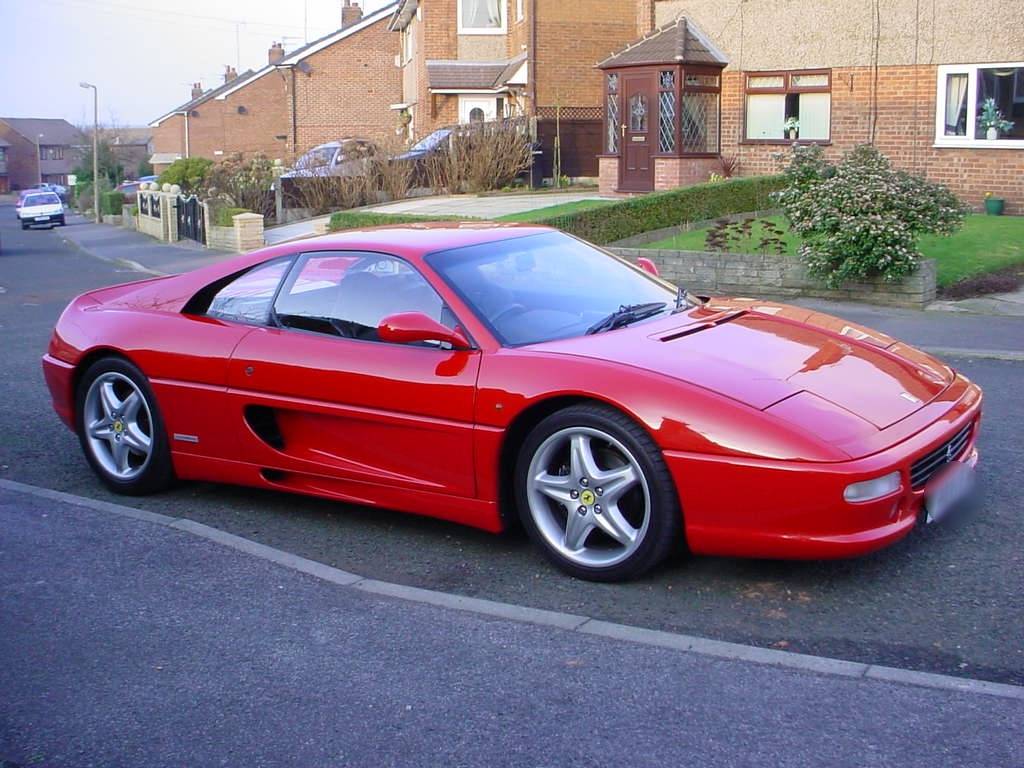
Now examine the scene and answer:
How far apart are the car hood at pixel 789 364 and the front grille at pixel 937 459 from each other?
0.18 m

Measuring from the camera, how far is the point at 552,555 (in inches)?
192

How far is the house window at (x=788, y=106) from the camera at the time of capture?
23.4 m

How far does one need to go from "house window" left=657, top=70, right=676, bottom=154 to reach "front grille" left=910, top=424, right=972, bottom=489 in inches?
785

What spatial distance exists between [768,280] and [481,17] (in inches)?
1019

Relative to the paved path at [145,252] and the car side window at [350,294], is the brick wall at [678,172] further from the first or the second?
the car side window at [350,294]

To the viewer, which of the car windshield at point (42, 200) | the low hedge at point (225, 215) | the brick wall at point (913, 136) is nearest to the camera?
the brick wall at point (913, 136)

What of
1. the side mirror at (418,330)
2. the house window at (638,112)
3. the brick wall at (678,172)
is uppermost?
the house window at (638,112)

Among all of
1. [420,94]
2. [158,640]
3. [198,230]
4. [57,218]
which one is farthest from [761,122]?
[57,218]

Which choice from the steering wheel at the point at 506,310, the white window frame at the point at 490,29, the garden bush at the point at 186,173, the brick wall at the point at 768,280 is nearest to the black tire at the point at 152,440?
the steering wheel at the point at 506,310

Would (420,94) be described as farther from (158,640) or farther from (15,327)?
(158,640)

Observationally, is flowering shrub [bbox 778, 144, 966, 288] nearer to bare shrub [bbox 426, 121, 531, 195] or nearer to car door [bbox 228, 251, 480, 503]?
car door [bbox 228, 251, 480, 503]

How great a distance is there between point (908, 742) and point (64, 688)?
2.57m

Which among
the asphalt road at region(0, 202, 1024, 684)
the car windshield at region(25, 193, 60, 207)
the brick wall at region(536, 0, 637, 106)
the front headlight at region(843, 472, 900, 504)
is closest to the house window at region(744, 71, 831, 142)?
the brick wall at region(536, 0, 637, 106)

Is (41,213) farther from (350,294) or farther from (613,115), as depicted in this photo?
(350,294)
